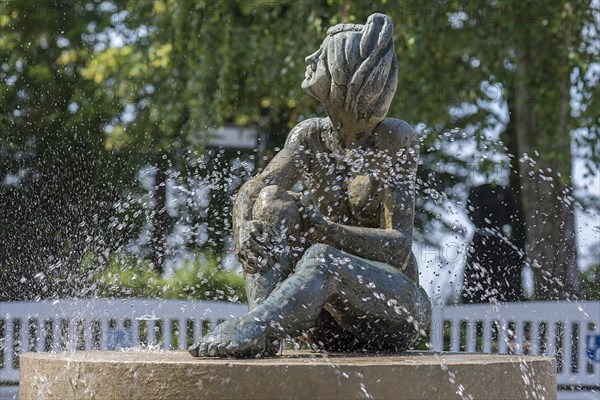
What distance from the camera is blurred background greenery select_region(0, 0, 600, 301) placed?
11.2 meters

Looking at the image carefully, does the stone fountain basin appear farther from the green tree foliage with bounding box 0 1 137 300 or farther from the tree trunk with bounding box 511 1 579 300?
the tree trunk with bounding box 511 1 579 300

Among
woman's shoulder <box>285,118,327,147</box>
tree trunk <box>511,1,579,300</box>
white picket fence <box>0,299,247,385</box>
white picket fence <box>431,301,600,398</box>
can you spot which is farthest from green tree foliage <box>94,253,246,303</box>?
woman's shoulder <box>285,118,327,147</box>

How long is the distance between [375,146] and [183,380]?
5.06 ft

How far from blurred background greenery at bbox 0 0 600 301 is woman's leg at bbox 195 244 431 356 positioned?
600 cm

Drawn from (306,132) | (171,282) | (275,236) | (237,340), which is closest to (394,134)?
(306,132)

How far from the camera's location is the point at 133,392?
150 inches

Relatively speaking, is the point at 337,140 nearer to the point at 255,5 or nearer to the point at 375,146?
the point at 375,146

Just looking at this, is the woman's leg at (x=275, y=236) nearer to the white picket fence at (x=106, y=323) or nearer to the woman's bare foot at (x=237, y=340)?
Answer: the woman's bare foot at (x=237, y=340)

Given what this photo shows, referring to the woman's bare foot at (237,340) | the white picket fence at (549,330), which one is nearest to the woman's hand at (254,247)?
the woman's bare foot at (237,340)

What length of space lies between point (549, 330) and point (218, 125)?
5472mm

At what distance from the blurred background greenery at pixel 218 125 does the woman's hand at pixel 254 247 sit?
6.03m

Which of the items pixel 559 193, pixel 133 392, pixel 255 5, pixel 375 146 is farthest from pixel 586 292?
pixel 133 392

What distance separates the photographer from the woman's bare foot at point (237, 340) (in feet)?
12.9

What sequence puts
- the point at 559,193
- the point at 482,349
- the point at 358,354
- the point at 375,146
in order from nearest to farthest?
the point at 358,354, the point at 375,146, the point at 482,349, the point at 559,193
